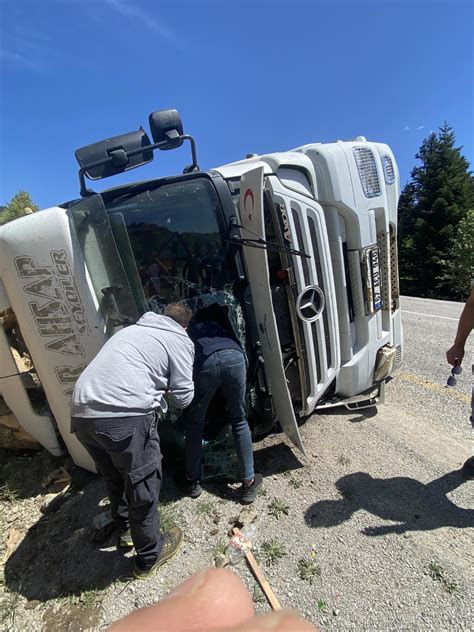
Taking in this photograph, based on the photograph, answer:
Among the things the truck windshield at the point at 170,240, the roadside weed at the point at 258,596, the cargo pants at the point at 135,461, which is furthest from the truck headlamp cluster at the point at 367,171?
the roadside weed at the point at 258,596

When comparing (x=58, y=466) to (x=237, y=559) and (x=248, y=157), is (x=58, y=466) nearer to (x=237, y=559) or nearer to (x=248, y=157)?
(x=237, y=559)

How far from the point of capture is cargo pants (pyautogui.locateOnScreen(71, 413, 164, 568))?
204 cm

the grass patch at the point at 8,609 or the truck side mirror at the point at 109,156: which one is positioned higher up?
the truck side mirror at the point at 109,156

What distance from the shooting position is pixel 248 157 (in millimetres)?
3465

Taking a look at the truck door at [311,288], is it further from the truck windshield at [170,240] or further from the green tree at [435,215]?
the green tree at [435,215]

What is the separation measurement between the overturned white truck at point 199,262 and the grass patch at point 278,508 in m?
0.48

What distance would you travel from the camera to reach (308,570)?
2.16 meters

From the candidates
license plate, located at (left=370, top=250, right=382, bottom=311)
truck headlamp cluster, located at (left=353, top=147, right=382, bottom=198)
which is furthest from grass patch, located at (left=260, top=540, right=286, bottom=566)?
truck headlamp cluster, located at (left=353, top=147, right=382, bottom=198)

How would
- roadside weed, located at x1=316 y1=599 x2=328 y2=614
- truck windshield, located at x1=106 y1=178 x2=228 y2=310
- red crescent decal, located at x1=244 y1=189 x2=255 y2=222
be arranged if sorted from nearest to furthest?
roadside weed, located at x1=316 y1=599 x2=328 y2=614
red crescent decal, located at x1=244 y1=189 x2=255 y2=222
truck windshield, located at x1=106 y1=178 x2=228 y2=310

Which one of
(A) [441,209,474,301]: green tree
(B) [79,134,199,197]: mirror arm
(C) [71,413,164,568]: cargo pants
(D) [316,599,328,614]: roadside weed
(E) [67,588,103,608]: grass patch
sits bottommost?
(A) [441,209,474,301]: green tree

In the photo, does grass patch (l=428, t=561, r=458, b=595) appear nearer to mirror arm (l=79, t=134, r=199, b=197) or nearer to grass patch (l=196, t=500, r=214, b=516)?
grass patch (l=196, t=500, r=214, b=516)

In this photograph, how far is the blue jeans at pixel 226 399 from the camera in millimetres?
2531

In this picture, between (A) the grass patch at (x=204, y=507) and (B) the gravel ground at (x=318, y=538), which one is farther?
(A) the grass patch at (x=204, y=507)

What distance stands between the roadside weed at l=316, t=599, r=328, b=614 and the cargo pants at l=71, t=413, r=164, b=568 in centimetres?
99
